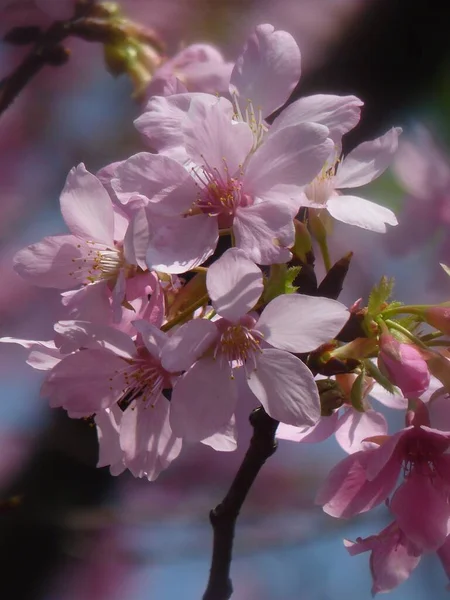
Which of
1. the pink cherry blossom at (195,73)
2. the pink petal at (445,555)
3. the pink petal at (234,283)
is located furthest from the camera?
the pink cherry blossom at (195,73)

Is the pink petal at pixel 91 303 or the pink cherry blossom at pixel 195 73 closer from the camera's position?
the pink petal at pixel 91 303

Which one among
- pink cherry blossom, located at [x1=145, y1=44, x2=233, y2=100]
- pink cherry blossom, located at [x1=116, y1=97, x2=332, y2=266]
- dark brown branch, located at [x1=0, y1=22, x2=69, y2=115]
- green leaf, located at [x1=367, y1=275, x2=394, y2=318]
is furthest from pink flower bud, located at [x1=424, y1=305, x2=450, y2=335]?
dark brown branch, located at [x1=0, y1=22, x2=69, y2=115]

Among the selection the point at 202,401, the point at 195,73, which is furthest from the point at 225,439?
the point at 195,73

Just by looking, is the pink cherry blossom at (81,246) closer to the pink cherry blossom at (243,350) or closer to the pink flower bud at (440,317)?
the pink cherry blossom at (243,350)

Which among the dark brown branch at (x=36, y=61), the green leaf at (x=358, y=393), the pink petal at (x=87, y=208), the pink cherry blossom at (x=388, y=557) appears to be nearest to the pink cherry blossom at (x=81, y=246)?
the pink petal at (x=87, y=208)

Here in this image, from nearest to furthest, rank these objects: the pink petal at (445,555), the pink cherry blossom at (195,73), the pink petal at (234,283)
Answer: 1. the pink petal at (234,283)
2. the pink petal at (445,555)
3. the pink cherry blossom at (195,73)
